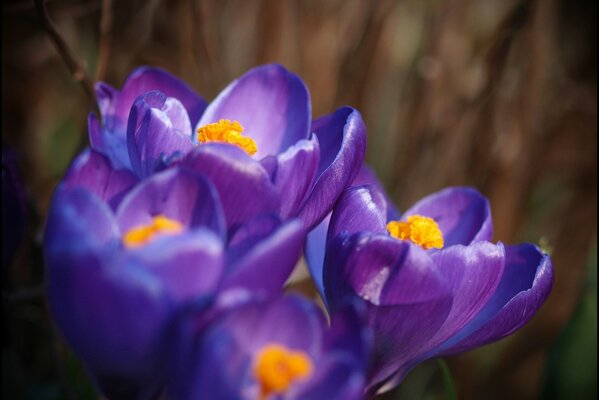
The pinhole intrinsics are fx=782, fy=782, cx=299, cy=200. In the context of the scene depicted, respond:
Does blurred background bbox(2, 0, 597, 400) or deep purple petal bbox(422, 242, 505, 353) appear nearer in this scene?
deep purple petal bbox(422, 242, 505, 353)

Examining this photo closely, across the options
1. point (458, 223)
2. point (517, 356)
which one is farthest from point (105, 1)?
point (517, 356)

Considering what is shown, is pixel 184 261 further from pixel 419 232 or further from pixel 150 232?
pixel 419 232

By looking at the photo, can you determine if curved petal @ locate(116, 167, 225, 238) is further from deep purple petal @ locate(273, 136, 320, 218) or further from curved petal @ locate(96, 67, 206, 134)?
curved petal @ locate(96, 67, 206, 134)

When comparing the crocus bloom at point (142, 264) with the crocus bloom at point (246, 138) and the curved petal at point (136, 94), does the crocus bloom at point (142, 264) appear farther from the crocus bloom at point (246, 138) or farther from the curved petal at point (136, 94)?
the curved petal at point (136, 94)

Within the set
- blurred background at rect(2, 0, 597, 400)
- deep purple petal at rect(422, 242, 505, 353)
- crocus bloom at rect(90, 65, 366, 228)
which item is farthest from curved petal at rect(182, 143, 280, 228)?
blurred background at rect(2, 0, 597, 400)

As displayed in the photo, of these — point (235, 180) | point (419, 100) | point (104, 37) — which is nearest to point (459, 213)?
point (235, 180)

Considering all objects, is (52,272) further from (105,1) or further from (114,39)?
(114,39)

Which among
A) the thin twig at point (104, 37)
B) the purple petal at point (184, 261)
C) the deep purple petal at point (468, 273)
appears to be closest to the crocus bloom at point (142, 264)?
the purple petal at point (184, 261)
